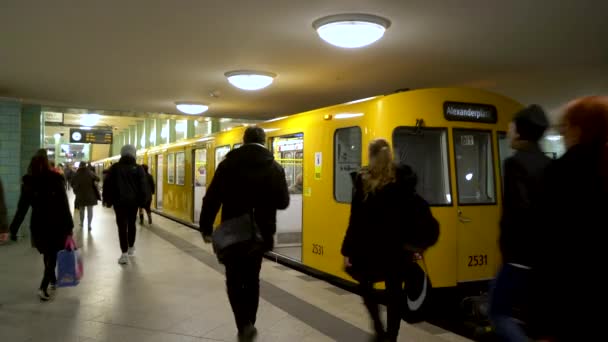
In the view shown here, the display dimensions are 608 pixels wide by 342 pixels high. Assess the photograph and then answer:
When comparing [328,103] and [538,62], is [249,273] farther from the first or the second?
[328,103]

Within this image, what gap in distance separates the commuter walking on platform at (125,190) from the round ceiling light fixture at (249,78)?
200 cm

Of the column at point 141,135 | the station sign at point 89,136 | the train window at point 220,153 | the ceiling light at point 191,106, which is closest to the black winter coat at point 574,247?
the train window at point 220,153

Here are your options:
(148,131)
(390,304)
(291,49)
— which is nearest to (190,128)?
(148,131)

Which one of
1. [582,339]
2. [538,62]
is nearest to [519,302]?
[582,339]

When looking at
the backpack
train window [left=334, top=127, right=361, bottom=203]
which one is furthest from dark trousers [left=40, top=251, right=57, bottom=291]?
the backpack

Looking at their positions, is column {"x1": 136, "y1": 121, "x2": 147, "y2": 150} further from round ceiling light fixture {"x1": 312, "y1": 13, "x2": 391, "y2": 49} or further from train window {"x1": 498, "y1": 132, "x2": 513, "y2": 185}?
train window {"x1": 498, "y1": 132, "x2": 513, "y2": 185}

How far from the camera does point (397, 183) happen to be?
12.3ft

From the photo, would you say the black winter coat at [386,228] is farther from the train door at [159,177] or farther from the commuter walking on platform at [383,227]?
the train door at [159,177]

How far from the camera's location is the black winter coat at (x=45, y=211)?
5537mm

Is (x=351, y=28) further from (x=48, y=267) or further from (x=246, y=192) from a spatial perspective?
(x=48, y=267)

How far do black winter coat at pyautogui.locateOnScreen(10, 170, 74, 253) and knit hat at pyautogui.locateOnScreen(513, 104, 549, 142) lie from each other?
15.8ft

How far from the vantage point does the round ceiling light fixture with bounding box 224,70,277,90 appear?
8.30 meters

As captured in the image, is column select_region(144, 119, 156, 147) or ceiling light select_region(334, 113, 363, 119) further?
column select_region(144, 119, 156, 147)

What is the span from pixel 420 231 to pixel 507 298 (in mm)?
968
